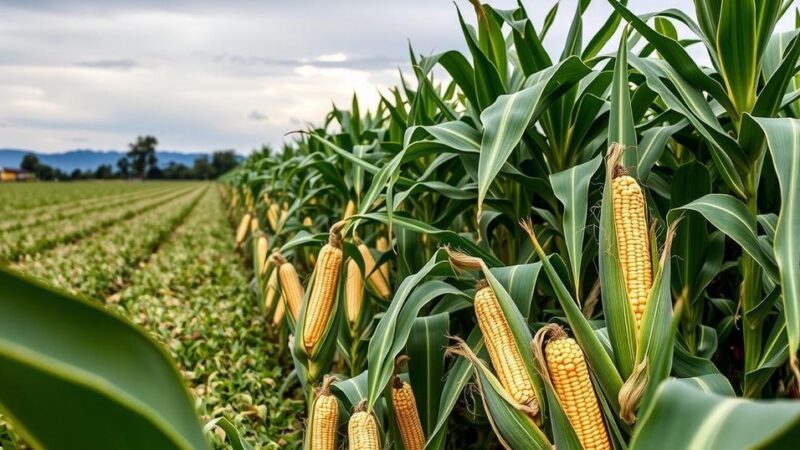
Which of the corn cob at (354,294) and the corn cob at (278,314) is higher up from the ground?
the corn cob at (354,294)

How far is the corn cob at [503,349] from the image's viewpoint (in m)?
1.38

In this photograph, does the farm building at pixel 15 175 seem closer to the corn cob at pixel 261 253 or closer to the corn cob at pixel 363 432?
the corn cob at pixel 261 253

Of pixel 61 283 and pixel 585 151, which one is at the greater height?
pixel 585 151

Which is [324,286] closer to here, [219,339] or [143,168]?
[219,339]

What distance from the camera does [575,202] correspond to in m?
1.62

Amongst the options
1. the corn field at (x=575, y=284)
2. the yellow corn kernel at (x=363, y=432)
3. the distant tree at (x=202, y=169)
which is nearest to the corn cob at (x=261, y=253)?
the corn field at (x=575, y=284)

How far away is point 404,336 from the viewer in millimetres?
1673

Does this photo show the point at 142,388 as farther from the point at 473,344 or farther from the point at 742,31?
the point at 742,31

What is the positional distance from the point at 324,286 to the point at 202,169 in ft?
342

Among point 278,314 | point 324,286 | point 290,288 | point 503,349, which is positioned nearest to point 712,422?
point 503,349

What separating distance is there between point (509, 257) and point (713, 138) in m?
0.89

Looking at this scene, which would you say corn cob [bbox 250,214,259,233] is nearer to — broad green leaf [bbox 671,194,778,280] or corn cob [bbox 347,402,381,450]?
corn cob [bbox 347,402,381,450]

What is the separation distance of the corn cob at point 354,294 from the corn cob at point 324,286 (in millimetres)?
523

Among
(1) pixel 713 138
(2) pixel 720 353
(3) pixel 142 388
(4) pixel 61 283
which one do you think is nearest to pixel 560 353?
(1) pixel 713 138
